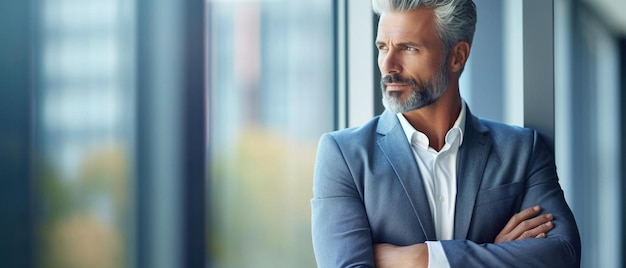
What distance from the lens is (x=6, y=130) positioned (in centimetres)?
186

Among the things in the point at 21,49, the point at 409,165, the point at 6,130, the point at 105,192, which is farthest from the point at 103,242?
the point at 409,165

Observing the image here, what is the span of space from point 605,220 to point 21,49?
3.07m

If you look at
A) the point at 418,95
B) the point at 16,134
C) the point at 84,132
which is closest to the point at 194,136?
the point at 84,132

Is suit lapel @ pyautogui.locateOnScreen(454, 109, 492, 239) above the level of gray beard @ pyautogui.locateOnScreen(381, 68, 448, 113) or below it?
below

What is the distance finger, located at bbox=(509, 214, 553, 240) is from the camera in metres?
2.01

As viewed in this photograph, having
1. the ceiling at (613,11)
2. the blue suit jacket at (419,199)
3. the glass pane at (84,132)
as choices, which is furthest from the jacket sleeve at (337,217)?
the ceiling at (613,11)

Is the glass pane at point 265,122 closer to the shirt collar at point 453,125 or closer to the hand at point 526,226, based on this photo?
the shirt collar at point 453,125

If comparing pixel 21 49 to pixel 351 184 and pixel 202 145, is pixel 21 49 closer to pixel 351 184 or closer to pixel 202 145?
pixel 202 145

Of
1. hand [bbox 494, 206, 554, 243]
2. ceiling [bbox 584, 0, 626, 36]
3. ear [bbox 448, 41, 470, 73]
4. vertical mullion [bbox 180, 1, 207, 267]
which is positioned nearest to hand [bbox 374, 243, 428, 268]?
hand [bbox 494, 206, 554, 243]

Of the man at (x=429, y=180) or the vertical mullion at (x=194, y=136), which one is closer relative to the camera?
the man at (x=429, y=180)

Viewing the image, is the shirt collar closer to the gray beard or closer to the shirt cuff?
the gray beard

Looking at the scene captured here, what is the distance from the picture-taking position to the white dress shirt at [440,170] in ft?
6.70

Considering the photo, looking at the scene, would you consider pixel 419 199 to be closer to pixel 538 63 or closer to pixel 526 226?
pixel 526 226

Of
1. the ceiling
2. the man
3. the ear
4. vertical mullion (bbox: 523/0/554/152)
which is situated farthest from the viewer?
the ceiling
